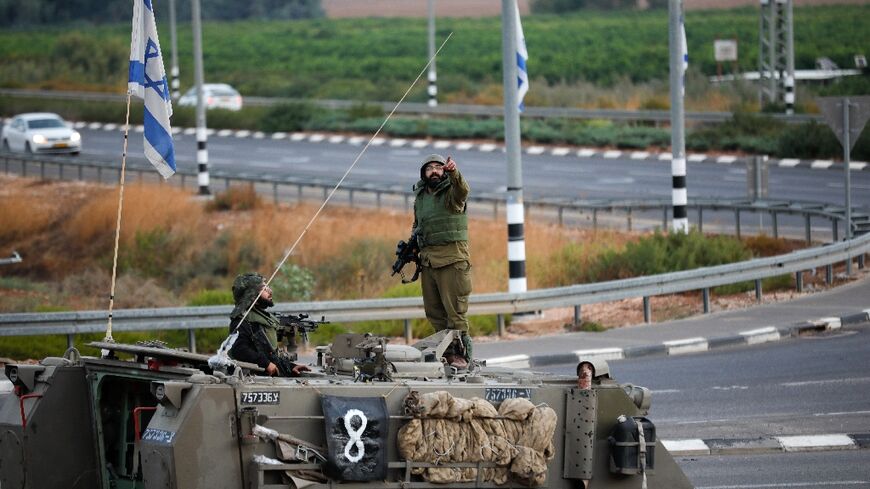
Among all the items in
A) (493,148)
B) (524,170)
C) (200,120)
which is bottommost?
(524,170)

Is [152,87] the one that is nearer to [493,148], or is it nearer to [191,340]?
[191,340]

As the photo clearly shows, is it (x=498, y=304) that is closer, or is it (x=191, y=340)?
(x=191, y=340)

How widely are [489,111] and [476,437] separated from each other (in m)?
43.4

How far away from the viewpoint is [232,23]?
365ft

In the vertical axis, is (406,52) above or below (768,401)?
above

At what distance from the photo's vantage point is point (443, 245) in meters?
13.9

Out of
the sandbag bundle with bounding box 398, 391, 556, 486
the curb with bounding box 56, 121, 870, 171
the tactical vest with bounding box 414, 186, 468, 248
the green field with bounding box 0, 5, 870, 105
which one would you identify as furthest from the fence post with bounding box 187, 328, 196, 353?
the green field with bounding box 0, 5, 870, 105

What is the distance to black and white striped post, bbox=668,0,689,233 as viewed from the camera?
2702 centimetres

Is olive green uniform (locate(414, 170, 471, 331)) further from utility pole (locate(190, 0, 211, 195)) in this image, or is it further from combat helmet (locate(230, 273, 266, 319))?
utility pole (locate(190, 0, 211, 195))

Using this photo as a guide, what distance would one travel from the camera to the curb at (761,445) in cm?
1538

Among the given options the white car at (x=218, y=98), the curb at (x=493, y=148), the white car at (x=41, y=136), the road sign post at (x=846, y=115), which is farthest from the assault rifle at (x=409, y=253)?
the white car at (x=218, y=98)

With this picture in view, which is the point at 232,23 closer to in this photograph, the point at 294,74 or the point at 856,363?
the point at 294,74

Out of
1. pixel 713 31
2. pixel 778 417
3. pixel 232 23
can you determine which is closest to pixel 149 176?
pixel 778 417

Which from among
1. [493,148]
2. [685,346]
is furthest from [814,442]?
[493,148]
